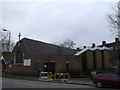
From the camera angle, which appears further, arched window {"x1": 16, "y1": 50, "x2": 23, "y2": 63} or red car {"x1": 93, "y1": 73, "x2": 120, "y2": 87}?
arched window {"x1": 16, "y1": 50, "x2": 23, "y2": 63}

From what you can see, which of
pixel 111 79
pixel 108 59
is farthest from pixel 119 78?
pixel 108 59

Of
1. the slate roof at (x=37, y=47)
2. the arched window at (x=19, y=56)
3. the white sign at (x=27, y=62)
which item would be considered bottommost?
the white sign at (x=27, y=62)

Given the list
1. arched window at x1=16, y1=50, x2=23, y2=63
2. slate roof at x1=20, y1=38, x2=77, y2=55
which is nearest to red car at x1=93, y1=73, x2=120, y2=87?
slate roof at x1=20, y1=38, x2=77, y2=55

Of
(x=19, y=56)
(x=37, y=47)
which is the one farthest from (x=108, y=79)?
(x=19, y=56)

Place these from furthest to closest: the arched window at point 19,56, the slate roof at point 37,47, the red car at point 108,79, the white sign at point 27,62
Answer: the arched window at point 19,56
the slate roof at point 37,47
the white sign at point 27,62
the red car at point 108,79

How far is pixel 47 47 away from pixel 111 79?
28.7m

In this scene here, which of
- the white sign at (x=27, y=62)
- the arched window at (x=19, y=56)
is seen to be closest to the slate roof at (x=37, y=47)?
the white sign at (x=27, y=62)

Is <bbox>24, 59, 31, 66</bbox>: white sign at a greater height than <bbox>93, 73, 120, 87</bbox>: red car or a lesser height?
greater

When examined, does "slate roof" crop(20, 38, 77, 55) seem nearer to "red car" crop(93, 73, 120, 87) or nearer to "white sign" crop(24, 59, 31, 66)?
"white sign" crop(24, 59, 31, 66)

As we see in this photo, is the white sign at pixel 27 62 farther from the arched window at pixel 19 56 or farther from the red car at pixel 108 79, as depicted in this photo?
the red car at pixel 108 79

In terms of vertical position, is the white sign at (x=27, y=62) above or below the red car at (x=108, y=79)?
above

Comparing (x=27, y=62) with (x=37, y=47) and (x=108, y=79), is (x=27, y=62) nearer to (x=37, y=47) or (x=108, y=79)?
(x=37, y=47)

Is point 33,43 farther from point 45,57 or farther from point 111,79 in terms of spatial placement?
point 111,79

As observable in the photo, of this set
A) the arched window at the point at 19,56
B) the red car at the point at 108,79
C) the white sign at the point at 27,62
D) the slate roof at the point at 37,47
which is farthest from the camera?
the arched window at the point at 19,56
